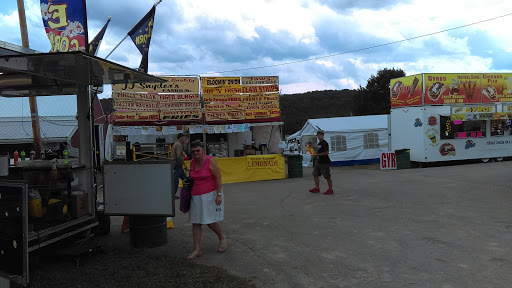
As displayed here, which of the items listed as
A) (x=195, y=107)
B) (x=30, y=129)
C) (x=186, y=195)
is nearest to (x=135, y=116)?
(x=195, y=107)

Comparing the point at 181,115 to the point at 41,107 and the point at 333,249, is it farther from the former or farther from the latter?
the point at 333,249

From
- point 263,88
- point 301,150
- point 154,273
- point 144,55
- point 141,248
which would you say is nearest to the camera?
point 154,273

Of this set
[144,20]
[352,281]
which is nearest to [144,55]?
[144,20]

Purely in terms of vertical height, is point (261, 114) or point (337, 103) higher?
point (337, 103)

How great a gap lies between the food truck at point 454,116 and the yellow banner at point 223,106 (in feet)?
28.7

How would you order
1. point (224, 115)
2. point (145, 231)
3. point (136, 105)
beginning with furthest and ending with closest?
1. point (224, 115)
2. point (136, 105)
3. point (145, 231)

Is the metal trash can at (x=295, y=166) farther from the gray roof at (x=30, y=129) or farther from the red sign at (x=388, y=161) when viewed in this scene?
the gray roof at (x=30, y=129)

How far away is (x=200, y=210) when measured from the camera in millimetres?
5152

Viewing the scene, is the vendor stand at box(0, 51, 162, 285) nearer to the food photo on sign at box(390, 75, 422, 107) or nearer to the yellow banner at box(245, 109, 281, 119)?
the yellow banner at box(245, 109, 281, 119)

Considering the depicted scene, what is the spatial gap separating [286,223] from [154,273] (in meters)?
3.09

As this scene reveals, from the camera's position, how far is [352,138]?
835 inches

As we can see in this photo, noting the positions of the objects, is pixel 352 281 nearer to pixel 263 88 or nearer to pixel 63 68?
pixel 63 68

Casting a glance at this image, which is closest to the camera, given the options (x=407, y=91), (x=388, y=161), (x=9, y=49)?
(x=9, y=49)

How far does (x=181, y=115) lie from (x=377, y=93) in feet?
122
